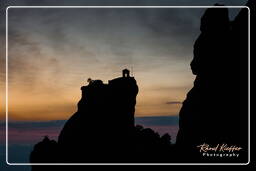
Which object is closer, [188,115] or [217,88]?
[217,88]

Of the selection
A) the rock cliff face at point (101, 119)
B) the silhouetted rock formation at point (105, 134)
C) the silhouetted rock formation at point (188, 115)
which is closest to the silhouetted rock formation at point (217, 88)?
the silhouetted rock formation at point (188, 115)

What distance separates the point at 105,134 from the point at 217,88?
99.4ft

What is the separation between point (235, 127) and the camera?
4666 centimetres

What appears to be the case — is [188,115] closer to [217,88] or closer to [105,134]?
[217,88]

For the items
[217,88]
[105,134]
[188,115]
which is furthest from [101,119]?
[217,88]

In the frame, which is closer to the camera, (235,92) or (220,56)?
(235,92)

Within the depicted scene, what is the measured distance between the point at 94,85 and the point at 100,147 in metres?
13.5

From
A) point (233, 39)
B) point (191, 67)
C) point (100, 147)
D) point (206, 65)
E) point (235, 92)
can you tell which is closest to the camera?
point (235, 92)

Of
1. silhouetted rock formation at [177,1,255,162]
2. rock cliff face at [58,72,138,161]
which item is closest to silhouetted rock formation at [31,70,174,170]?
rock cliff face at [58,72,138,161]

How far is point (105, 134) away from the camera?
258 feet

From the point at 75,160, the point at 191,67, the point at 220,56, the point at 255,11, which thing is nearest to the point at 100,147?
the point at 75,160

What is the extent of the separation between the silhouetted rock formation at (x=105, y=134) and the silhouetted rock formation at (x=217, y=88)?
12650mm

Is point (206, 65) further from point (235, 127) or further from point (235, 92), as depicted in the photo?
point (235, 127)

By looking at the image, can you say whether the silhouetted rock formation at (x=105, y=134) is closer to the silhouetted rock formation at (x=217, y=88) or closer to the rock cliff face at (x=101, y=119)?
the rock cliff face at (x=101, y=119)
